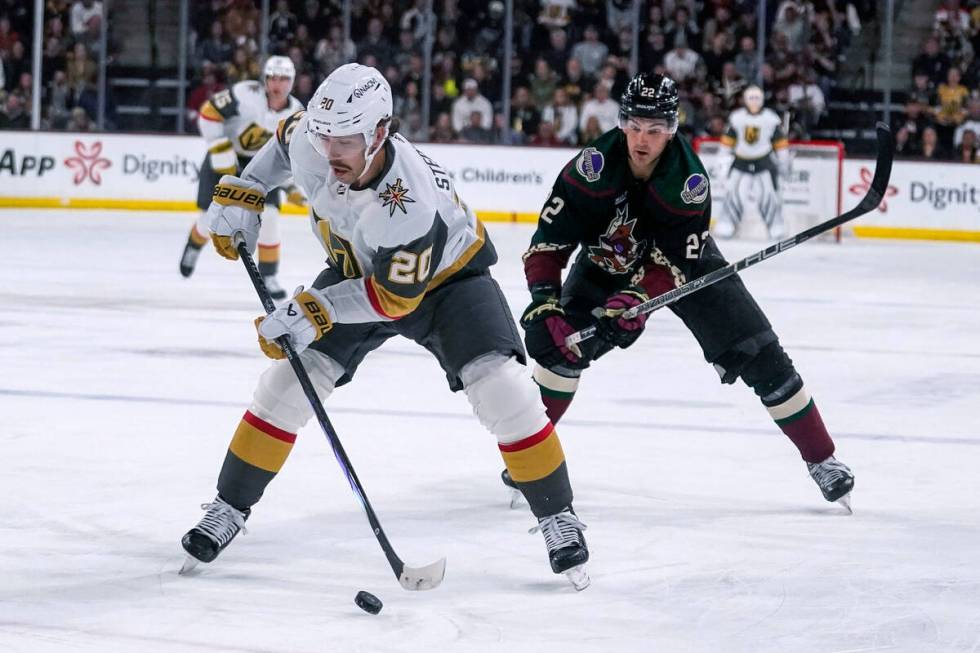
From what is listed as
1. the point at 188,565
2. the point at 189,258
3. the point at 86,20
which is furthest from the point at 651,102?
the point at 86,20

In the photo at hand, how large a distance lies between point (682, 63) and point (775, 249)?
10.7 meters

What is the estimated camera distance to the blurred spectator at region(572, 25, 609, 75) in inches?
555

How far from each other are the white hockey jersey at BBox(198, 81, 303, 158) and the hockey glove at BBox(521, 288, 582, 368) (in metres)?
4.56

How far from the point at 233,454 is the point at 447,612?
0.58 m

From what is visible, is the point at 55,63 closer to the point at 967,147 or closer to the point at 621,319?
the point at 967,147

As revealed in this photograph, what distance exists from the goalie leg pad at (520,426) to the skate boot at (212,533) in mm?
542

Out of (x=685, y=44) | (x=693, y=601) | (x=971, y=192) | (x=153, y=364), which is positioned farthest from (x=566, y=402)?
(x=685, y=44)

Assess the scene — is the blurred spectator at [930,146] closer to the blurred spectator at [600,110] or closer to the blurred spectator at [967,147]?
the blurred spectator at [967,147]

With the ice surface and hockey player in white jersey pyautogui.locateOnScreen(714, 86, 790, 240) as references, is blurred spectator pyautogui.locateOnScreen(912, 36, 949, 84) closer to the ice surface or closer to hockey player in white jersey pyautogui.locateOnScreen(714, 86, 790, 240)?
hockey player in white jersey pyautogui.locateOnScreen(714, 86, 790, 240)

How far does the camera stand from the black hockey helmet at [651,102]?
3.43m

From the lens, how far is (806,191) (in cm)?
1259

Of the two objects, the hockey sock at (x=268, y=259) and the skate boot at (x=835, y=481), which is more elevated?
the skate boot at (x=835, y=481)

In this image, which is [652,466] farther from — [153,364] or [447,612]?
[153,364]

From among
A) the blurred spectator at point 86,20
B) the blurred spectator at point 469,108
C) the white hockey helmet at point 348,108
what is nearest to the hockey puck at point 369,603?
the white hockey helmet at point 348,108
